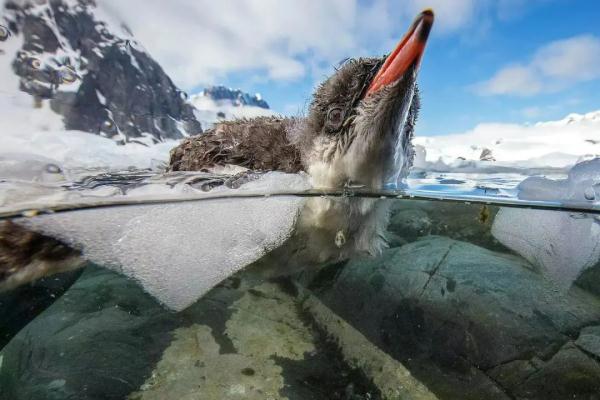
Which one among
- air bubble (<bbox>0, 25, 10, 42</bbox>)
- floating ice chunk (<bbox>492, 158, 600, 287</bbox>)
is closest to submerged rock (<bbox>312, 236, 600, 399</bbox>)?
floating ice chunk (<bbox>492, 158, 600, 287</bbox>)

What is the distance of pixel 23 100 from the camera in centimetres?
556

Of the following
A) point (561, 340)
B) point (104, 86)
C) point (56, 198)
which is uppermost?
point (104, 86)

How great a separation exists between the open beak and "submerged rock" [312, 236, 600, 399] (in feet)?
7.17

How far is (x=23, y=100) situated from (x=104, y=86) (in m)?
2.24

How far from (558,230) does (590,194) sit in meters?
0.77

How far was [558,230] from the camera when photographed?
14.9 feet

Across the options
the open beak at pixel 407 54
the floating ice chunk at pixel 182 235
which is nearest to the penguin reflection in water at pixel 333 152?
the open beak at pixel 407 54

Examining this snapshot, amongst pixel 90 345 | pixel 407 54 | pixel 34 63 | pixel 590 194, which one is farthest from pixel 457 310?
pixel 34 63

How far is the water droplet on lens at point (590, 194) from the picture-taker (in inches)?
153

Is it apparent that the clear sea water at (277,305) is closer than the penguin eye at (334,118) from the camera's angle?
Yes

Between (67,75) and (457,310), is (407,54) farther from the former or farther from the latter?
(67,75)

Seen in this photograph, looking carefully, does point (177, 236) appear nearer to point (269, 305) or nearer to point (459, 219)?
point (269, 305)

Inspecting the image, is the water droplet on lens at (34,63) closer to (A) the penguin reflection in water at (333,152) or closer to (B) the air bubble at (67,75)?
(B) the air bubble at (67,75)

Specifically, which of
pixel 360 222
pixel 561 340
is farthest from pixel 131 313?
pixel 561 340
